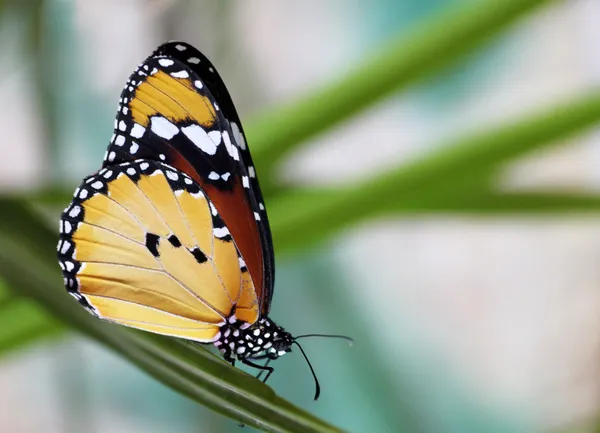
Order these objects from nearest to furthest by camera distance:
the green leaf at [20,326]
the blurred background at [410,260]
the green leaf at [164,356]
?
the green leaf at [164,356] < the green leaf at [20,326] < the blurred background at [410,260]

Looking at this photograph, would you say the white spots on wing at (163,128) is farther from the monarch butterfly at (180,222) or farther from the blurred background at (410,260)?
the blurred background at (410,260)

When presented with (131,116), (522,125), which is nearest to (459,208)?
(522,125)

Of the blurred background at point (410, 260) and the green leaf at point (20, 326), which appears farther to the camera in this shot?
the blurred background at point (410, 260)

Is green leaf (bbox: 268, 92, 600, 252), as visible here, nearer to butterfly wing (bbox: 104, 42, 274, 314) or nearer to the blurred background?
butterfly wing (bbox: 104, 42, 274, 314)

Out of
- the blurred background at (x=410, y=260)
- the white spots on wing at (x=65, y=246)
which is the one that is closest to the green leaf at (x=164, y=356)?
the white spots on wing at (x=65, y=246)

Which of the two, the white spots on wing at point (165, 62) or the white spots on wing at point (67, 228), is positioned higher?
the white spots on wing at point (165, 62)

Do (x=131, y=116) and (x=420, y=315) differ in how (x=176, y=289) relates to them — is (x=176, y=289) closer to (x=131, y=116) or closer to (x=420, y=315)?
(x=131, y=116)

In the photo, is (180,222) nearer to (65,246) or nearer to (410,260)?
(65,246)
